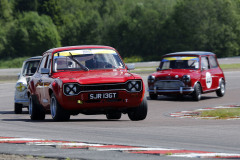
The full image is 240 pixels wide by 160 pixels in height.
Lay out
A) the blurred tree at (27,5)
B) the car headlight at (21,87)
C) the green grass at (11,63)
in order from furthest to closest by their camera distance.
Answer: the blurred tree at (27,5) → the green grass at (11,63) → the car headlight at (21,87)

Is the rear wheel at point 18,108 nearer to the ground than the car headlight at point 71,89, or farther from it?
nearer to the ground

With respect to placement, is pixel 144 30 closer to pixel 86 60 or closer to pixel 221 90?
pixel 221 90

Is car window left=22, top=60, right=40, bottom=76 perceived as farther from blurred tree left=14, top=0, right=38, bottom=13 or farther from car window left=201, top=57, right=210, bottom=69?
blurred tree left=14, top=0, right=38, bottom=13

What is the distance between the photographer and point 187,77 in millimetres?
21438

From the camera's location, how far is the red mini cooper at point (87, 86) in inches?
489

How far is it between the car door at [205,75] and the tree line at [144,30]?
231ft

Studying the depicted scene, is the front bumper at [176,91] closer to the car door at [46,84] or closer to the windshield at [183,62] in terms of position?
the windshield at [183,62]

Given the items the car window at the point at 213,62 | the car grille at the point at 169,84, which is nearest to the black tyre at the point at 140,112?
the car grille at the point at 169,84

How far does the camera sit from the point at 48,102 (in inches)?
532

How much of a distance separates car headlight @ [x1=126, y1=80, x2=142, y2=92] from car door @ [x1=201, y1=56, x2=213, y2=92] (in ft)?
31.6

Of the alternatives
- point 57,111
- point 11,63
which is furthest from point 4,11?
point 57,111

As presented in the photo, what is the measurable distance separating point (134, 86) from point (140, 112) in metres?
0.73

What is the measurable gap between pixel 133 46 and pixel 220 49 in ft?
64.3

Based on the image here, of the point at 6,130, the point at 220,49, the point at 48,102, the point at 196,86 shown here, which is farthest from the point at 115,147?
the point at 220,49
